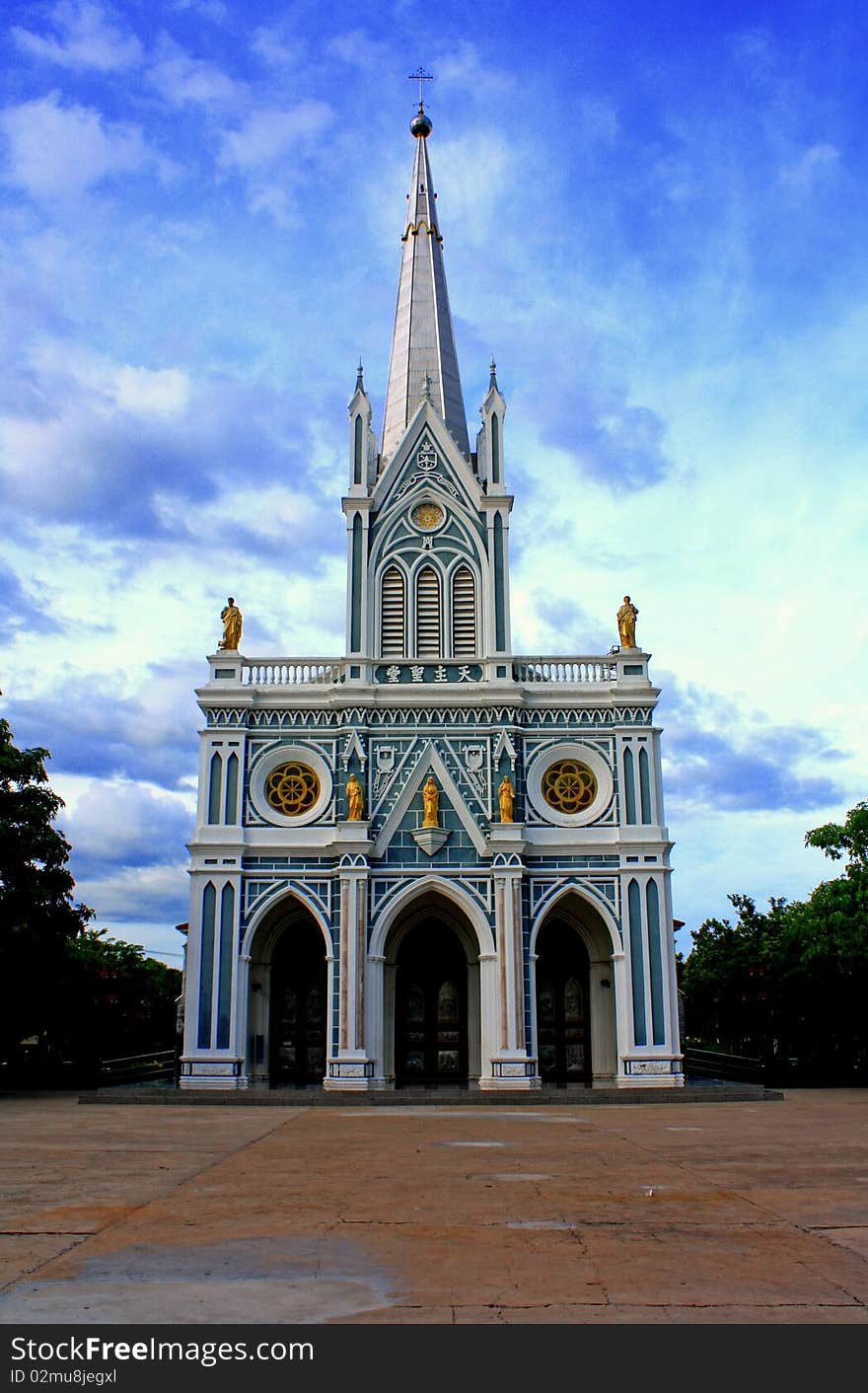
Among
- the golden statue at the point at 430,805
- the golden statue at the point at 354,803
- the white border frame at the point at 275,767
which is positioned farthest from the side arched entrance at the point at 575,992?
the white border frame at the point at 275,767

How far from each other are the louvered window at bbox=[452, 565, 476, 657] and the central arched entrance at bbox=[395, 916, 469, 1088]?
8039 millimetres

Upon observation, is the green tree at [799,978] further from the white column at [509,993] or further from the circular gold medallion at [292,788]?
the circular gold medallion at [292,788]

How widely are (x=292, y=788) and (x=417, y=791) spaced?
145 inches

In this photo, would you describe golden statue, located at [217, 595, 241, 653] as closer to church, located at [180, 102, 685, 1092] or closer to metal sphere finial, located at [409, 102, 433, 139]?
church, located at [180, 102, 685, 1092]

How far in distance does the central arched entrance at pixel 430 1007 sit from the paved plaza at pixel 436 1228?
1634 centimetres

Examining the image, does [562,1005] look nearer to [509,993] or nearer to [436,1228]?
[509,993]

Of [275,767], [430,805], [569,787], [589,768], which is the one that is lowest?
[430,805]

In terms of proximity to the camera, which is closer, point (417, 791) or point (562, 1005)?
point (417, 791)

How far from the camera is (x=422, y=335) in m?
40.9

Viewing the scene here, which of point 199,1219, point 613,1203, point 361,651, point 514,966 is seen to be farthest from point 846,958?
point 199,1219

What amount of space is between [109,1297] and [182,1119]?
1662cm

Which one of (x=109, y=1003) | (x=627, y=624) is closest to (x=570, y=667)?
(x=627, y=624)

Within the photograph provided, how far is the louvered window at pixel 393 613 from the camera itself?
117ft

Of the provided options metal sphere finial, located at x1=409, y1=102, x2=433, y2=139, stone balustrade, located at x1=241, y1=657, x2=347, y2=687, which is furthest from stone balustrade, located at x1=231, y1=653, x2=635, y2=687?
metal sphere finial, located at x1=409, y1=102, x2=433, y2=139
